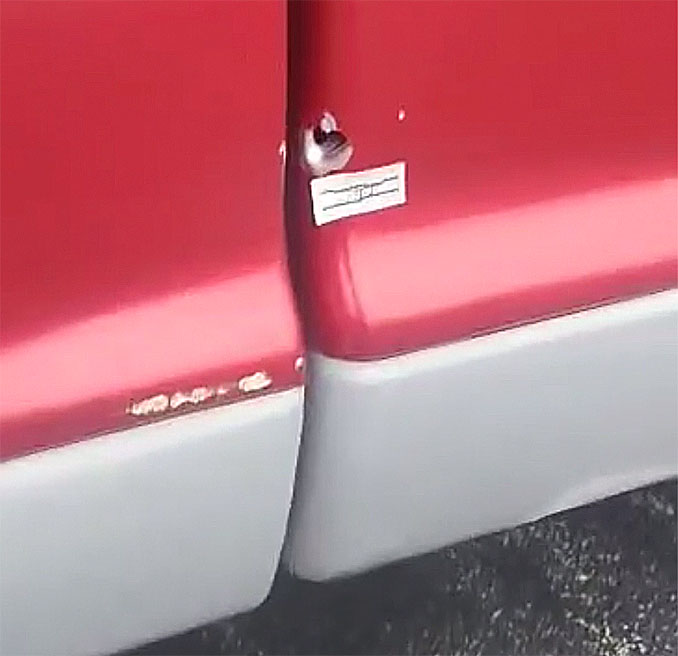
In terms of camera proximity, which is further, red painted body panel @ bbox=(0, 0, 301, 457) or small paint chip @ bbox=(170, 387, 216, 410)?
small paint chip @ bbox=(170, 387, 216, 410)

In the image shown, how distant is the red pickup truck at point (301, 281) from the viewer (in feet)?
2.51

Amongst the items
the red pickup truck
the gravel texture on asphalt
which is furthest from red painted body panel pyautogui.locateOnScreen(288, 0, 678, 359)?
the gravel texture on asphalt

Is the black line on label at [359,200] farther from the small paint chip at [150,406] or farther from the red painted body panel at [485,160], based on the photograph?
the small paint chip at [150,406]

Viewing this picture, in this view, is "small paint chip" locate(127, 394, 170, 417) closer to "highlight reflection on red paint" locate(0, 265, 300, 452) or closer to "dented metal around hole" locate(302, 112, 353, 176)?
"highlight reflection on red paint" locate(0, 265, 300, 452)

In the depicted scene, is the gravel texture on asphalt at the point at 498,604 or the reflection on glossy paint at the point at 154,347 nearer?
the reflection on glossy paint at the point at 154,347

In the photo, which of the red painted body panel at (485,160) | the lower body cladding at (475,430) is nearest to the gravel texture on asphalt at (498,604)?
the lower body cladding at (475,430)

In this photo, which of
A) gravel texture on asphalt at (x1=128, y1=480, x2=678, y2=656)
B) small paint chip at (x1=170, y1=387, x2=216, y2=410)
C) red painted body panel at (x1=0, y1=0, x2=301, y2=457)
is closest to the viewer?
red painted body panel at (x1=0, y1=0, x2=301, y2=457)

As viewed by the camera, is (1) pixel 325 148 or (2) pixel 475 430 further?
(2) pixel 475 430

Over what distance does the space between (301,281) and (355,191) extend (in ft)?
0.18

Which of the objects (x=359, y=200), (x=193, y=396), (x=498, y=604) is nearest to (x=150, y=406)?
(x=193, y=396)

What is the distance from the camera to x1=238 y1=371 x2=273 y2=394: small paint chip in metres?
0.85

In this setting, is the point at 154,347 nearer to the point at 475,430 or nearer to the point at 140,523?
the point at 140,523

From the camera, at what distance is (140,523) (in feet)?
2.85

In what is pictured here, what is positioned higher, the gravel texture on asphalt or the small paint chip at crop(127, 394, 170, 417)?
the small paint chip at crop(127, 394, 170, 417)
